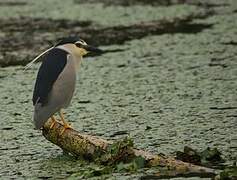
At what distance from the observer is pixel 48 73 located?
3.78 m

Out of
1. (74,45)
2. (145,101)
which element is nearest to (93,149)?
(74,45)

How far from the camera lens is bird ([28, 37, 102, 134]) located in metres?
3.70

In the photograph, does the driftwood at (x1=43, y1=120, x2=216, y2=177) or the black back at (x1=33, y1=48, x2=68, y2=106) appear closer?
the driftwood at (x1=43, y1=120, x2=216, y2=177)

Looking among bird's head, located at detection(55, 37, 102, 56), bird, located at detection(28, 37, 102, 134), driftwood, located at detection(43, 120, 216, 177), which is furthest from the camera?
bird's head, located at detection(55, 37, 102, 56)

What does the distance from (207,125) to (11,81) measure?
6.31 feet

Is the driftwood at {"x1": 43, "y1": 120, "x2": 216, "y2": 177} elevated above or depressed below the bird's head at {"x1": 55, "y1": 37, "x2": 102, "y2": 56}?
below

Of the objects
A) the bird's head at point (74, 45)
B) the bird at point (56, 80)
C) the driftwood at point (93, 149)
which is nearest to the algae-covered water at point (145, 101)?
the driftwood at point (93, 149)

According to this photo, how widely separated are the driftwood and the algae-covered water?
0.22ft

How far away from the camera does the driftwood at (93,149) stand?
3.23 m

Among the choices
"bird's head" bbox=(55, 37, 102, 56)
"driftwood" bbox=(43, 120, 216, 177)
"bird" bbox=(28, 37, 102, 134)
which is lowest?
"driftwood" bbox=(43, 120, 216, 177)

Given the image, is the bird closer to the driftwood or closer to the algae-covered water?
the driftwood

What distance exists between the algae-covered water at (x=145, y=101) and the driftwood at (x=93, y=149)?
66 mm

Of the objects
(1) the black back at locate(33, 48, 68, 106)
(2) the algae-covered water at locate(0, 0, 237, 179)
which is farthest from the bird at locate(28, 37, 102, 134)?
(2) the algae-covered water at locate(0, 0, 237, 179)

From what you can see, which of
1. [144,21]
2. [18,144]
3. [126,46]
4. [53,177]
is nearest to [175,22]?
[144,21]
